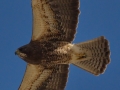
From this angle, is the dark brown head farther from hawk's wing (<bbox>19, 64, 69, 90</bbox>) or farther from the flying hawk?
hawk's wing (<bbox>19, 64, 69, 90</bbox>)

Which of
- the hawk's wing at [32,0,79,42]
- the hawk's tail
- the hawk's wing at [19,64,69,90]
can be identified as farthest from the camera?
the hawk's wing at [19,64,69,90]

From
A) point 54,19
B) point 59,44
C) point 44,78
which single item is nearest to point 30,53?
point 59,44

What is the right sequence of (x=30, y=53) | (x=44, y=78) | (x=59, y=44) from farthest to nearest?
(x=44, y=78) < (x=59, y=44) < (x=30, y=53)

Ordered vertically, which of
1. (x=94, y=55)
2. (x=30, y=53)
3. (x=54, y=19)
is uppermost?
(x=54, y=19)

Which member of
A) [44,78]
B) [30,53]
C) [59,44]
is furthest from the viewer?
[44,78]

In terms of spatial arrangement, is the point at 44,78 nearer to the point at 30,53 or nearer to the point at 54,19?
the point at 30,53

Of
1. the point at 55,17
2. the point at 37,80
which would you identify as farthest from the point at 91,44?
the point at 37,80

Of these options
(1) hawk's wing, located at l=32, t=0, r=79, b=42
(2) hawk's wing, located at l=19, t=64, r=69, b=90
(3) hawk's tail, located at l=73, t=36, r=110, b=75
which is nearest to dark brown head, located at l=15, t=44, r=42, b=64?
(1) hawk's wing, located at l=32, t=0, r=79, b=42
